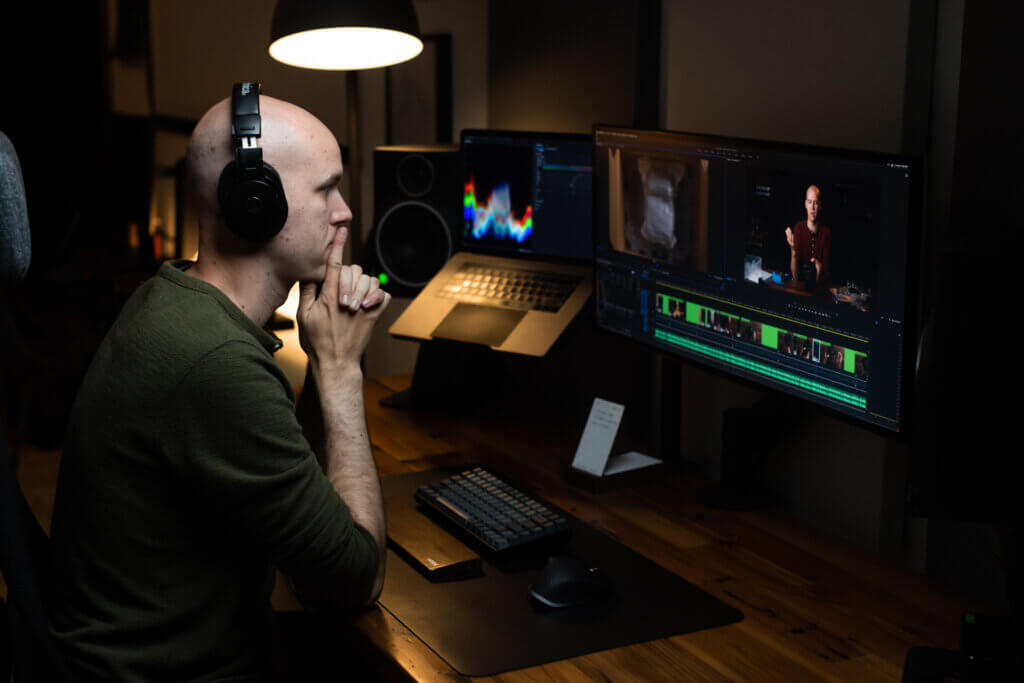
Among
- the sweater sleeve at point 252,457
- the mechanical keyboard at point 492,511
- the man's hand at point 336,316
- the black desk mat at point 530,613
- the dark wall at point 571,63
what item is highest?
the dark wall at point 571,63

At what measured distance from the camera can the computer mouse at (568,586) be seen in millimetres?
1338

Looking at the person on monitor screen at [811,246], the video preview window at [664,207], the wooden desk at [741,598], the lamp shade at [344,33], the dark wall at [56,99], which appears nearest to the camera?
the wooden desk at [741,598]

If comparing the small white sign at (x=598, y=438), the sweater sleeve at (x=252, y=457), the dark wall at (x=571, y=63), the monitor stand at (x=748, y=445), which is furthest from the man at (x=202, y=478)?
the dark wall at (x=571, y=63)

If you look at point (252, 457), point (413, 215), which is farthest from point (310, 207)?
point (413, 215)

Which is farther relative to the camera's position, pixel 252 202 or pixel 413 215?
pixel 413 215

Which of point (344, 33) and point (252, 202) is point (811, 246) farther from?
point (344, 33)

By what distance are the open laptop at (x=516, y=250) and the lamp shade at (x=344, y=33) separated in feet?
0.88

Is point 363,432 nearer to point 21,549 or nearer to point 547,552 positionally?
point 547,552

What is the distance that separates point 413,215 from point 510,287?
362mm

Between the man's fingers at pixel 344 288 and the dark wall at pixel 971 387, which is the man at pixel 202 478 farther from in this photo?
the dark wall at pixel 971 387

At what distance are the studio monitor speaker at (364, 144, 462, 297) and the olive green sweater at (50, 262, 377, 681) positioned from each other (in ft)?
3.86

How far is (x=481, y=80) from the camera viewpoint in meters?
2.71

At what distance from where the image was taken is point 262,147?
1.24m

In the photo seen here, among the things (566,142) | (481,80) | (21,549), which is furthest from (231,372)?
(481,80)
